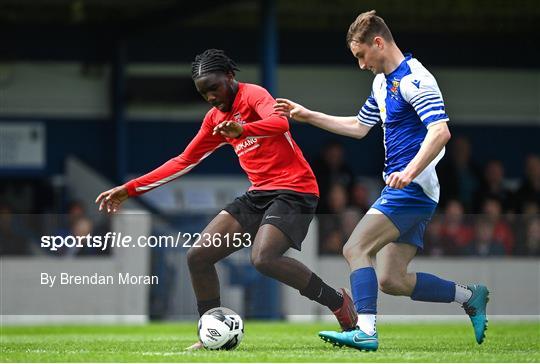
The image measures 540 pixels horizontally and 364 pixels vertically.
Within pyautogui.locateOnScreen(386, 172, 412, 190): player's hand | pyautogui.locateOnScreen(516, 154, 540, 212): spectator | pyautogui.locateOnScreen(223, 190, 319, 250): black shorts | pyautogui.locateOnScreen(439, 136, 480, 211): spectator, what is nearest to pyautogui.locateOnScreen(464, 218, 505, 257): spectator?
pyautogui.locateOnScreen(439, 136, 480, 211): spectator

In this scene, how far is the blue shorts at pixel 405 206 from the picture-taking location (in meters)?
9.23

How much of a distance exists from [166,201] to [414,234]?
45.8ft

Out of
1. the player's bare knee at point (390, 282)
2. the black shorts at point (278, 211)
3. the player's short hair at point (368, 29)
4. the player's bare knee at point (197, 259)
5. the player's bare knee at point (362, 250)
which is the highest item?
the player's short hair at point (368, 29)

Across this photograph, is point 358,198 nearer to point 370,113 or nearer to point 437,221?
point 437,221

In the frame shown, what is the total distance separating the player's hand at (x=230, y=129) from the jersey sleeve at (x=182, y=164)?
97cm

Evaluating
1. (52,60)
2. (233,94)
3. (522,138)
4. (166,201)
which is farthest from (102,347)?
(522,138)

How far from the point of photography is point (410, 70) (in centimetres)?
912

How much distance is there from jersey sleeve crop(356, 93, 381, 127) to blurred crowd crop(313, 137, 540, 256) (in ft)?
21.9

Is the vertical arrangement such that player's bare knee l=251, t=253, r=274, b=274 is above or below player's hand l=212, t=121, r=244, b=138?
below

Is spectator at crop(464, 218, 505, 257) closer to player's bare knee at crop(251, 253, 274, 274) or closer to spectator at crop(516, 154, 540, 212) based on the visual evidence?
spectator at crop(516, 154, 540, 212)

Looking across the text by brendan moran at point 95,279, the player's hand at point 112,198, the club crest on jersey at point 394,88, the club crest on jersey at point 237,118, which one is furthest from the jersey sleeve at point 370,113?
the text by brendan moran at point 95,279

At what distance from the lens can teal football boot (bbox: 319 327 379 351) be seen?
8930mm

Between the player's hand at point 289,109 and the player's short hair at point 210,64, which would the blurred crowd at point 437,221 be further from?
the player's hand at point 289,109

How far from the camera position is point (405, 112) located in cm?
923
